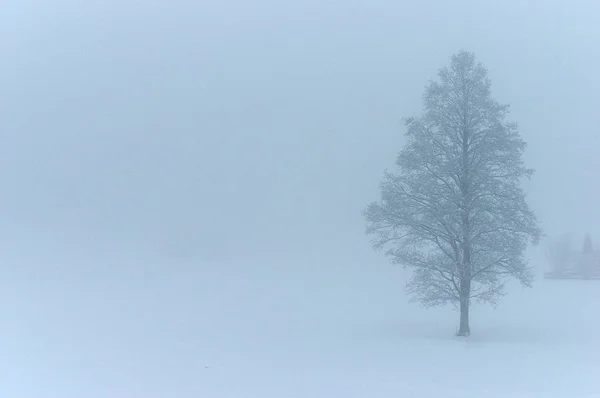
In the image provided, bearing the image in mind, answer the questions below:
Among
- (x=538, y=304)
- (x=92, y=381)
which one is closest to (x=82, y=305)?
(x=92, y=381)

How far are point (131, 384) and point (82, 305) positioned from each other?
17286 millimetres

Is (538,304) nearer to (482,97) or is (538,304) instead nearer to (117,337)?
(482,97)

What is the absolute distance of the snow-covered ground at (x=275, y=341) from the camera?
42.3 ft

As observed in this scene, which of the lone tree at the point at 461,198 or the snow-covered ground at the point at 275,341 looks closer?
the snow-covered ground at the point at 275,341

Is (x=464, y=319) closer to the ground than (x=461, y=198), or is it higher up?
closer to the ground

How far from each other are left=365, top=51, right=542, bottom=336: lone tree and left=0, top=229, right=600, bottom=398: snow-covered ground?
86.4 inches

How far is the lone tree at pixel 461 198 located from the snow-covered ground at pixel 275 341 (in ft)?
7.20

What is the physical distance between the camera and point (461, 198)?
869 inches

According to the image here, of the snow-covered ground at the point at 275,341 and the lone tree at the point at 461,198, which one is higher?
the lone tree at the point at 461,198

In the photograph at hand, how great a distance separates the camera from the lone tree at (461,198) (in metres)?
21.8

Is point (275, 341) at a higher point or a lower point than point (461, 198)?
lower

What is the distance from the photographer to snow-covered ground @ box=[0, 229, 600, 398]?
42.3ft

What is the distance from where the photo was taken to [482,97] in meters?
22.3

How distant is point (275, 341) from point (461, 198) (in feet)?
25.8
